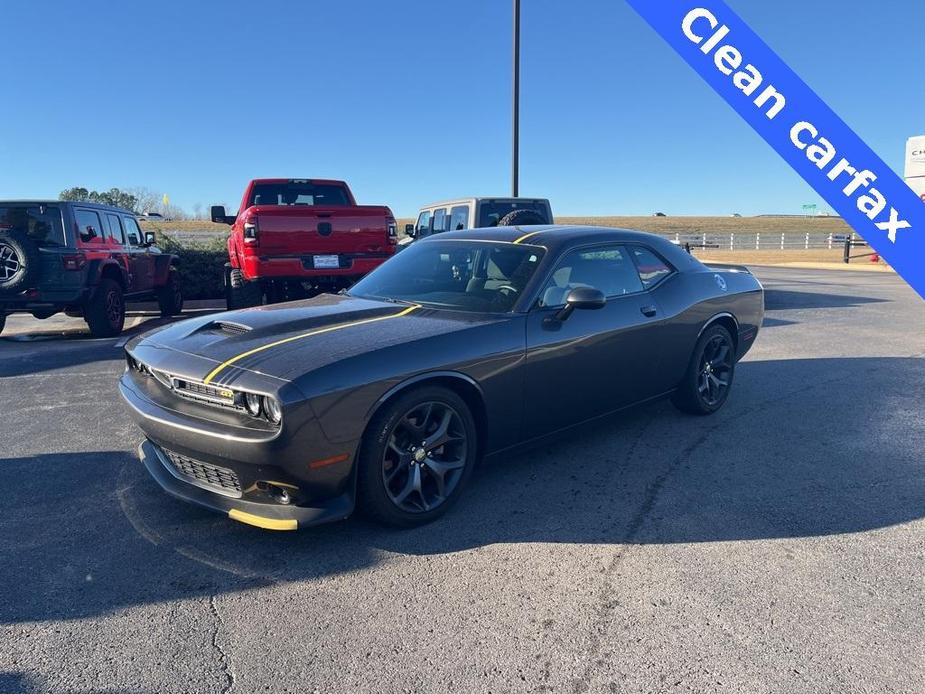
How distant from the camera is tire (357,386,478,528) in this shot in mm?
3148

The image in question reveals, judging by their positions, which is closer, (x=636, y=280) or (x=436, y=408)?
(x=436, y=408)

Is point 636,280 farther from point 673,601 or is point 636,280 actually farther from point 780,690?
point 780,690

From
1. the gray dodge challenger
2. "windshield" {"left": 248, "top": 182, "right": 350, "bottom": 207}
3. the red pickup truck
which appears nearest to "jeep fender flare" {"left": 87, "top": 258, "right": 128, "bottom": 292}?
the red pickup truck

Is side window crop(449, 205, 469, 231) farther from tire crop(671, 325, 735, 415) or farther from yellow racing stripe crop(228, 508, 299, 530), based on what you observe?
yellow racing stripe crop(228, 508, 299, 530)

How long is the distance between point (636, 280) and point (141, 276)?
8.63 m

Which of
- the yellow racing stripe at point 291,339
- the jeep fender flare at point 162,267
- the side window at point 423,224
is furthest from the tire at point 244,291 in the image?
the yellow racing stripe at point 291,339

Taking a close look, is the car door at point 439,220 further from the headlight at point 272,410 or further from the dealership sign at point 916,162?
the dealership sign at point 916,162

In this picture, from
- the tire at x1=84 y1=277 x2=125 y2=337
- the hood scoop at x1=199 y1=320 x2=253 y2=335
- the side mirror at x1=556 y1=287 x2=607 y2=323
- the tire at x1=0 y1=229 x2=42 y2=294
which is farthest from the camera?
the tire at x1=84 y1=277 x2=125 y2=337

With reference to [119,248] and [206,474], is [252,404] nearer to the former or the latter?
[206,474]

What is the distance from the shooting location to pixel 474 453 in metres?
3.57

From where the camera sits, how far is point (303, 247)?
8.50 meters

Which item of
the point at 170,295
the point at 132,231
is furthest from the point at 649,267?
the point at 170,295

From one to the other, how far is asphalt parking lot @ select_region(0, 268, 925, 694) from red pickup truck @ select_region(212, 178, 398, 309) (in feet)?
12.7

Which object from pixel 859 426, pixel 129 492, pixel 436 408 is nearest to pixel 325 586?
pixel 436 408
